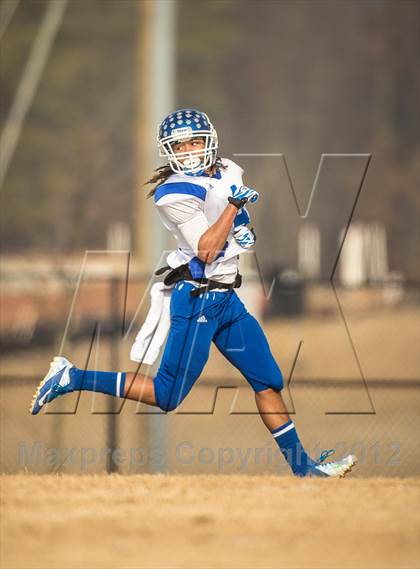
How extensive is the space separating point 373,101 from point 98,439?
3595cm

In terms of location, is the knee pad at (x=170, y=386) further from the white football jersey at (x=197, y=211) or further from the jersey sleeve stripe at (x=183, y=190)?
the jersey sleeve stripe at (x=183, y=190)

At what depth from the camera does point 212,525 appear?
240 inches

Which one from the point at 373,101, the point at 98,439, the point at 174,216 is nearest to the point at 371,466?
the point at 98,439

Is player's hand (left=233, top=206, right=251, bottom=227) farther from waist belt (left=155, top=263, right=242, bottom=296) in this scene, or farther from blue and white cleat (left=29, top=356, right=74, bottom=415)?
blue and white cleat (left=29, top=356, right=74, bottom=415)

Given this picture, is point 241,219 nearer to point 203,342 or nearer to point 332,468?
point 203,342

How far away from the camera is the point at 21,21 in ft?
129

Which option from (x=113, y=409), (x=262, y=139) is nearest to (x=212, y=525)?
(x=113, y=409)

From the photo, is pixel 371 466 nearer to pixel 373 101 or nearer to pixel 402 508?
pixel 402 508

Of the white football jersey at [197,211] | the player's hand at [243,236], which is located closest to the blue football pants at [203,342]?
the white football jersey at [197,211]

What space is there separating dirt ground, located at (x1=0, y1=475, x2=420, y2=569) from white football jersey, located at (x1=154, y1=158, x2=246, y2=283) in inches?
48.3

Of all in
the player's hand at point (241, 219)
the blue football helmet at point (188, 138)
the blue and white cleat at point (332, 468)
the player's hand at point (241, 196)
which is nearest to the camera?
the player's hand at point (241, 196)

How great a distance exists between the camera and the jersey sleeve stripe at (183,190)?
21.0 ft

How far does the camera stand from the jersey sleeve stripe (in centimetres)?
639

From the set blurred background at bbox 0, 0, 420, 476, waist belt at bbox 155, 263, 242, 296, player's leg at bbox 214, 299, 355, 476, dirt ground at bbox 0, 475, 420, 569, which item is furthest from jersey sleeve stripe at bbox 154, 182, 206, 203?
blurred background at bbox 0, 0, 420, 476
